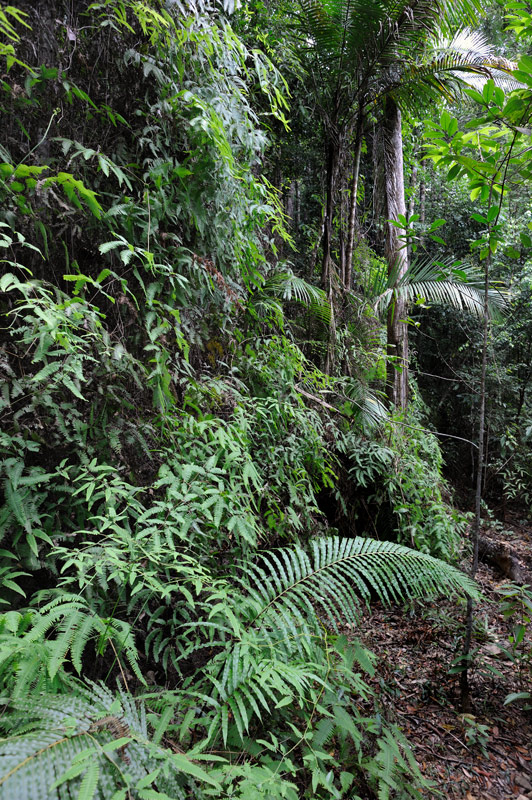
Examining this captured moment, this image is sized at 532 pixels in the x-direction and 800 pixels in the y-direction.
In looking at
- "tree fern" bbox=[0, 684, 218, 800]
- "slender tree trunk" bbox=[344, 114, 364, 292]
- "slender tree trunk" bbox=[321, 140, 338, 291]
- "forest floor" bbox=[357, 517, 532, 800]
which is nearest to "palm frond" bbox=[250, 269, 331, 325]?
"slender tree trunk" bbox=[321, 140, 338, 291]

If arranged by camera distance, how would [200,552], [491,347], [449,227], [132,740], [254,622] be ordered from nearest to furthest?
[132,740]
[254,622]
[200,552]
[491,347]
[449,227]

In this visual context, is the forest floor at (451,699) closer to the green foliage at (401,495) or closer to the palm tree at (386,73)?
the green foliage at (401,495)

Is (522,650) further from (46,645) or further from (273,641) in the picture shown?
(46,645)

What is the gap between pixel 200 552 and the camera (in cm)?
200

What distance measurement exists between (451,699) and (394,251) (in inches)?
159

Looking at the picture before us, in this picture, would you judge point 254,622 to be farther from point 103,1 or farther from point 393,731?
point 103,1

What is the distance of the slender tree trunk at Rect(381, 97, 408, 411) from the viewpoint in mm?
4781

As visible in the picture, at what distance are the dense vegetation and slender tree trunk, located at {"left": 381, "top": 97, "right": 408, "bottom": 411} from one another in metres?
1.00

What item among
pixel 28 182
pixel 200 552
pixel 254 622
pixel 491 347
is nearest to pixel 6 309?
pixel 28 182

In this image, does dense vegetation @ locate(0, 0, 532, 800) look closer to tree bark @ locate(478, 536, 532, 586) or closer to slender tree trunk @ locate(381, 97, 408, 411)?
tree bark @ locate(478, 536, 532, 586)

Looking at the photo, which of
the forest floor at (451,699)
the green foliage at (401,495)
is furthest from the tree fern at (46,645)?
the green foliage at (401,495)

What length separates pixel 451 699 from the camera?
2.42m

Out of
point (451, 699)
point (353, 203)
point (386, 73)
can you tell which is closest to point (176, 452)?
point (451, 699)

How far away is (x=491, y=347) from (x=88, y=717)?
6690 millimetres
